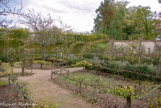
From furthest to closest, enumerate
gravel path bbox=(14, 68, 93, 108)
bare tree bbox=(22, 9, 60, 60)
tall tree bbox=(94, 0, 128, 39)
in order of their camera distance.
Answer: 1. tall tree bbox=(94, 0, 128, 39)
2. bare tree bbox=(22, 9, 60, 60)
3. gravel path bbox=(14, 68, 93, 108)

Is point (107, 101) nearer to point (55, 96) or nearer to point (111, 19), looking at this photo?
point (55, 96)

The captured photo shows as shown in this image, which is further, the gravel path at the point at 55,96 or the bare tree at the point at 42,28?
the bare tree at the point at 42,28

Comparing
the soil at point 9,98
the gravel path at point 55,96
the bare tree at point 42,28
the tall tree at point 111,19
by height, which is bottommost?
the gravel path at point 55,96

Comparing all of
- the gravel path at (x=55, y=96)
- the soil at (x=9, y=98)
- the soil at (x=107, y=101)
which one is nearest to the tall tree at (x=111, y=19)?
the gravel path at (x=55, y=96)

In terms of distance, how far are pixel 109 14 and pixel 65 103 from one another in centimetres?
2434

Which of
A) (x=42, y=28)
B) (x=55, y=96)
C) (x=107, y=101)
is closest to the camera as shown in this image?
(x=107, y=101)

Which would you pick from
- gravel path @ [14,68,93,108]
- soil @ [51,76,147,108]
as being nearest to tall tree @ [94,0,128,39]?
gravel path @ [14,68,93,108]

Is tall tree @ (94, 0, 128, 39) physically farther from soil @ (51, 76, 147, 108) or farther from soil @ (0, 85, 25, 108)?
soil @ (0, 85, 25, 108)

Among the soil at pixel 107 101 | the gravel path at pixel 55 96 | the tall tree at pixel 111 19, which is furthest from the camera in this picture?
the tall tree at pixel 111 19

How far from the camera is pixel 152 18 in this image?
2405cm

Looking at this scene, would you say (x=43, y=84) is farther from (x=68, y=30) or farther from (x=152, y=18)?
(x=152, y=18)

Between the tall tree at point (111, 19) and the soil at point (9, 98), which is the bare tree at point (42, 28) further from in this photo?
the tall tree at point (111, 19)

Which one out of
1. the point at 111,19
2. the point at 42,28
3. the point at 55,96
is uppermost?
the point at 111,19

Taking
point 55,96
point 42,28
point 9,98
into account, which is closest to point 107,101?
point 55,96
